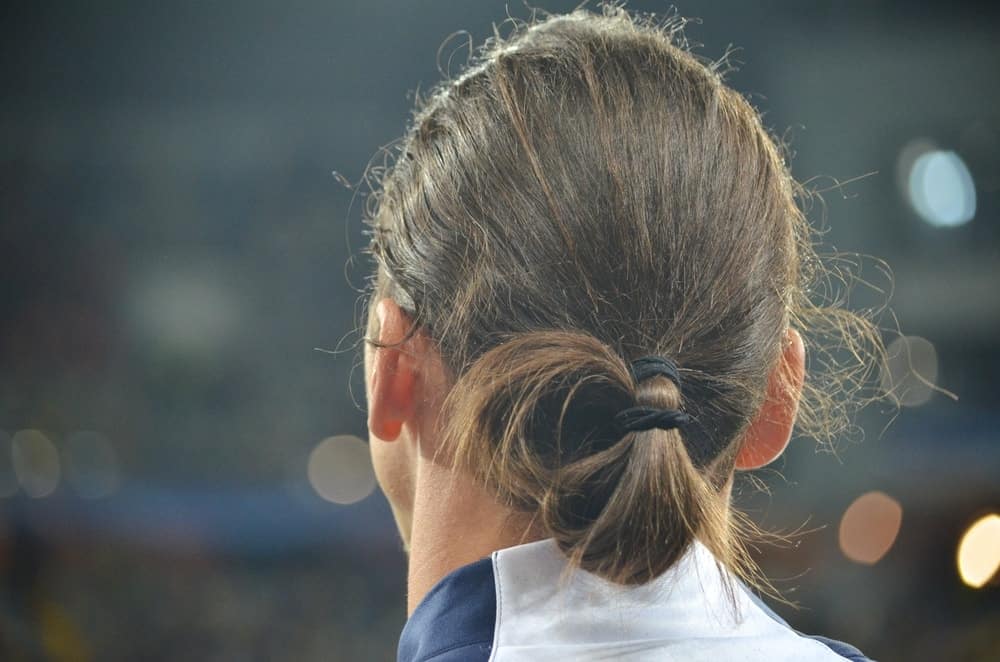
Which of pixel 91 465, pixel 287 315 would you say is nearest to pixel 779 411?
pixel 287 315

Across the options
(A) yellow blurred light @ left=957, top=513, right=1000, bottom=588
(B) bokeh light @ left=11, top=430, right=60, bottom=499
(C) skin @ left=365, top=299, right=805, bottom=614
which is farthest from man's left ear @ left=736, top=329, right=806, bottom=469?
(B) bokeh light @ left=11, top=430, right=60, bottom=499

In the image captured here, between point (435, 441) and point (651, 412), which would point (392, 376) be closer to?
point (435, 441)

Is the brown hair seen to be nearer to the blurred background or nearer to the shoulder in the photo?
the shoulder

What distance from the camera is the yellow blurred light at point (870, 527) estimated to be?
7.02ft

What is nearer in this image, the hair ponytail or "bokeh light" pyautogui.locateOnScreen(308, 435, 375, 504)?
the hair ponytail

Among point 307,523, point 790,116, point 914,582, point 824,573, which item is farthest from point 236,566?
point 790,116

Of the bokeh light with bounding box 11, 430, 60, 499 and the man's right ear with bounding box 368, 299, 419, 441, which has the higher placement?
the man's right ear with bounding box 368, 299, 419, 441

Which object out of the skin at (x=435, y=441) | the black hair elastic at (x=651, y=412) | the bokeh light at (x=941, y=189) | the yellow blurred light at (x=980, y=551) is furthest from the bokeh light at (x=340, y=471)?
the black hair elastic at (x=651, y=412)

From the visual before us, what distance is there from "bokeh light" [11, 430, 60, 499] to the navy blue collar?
1961 mm

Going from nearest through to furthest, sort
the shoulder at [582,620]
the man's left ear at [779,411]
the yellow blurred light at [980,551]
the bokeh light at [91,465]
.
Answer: the shoulder at [582,620] → the man's left ear at [779,411] → the yellow blurred light at [980,551] → the bokeh light at [91,465]

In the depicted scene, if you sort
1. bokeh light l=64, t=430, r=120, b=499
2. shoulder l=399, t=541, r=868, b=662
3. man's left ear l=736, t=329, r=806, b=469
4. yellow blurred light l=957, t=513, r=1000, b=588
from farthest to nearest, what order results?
bokeh light l=64, t=430, r=120, b=499 → yellow blurred light l=957, t=513, r=1000, b=588 → man's left ear l=736, t=329, r=806, b=469 → shoulder l=399, t=541, r=868, b=662

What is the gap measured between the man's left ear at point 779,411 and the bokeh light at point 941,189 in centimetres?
187

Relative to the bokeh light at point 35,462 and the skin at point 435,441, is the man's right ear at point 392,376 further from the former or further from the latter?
the bokeh light at point 35,462

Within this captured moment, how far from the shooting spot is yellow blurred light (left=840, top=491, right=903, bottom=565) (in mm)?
2141
